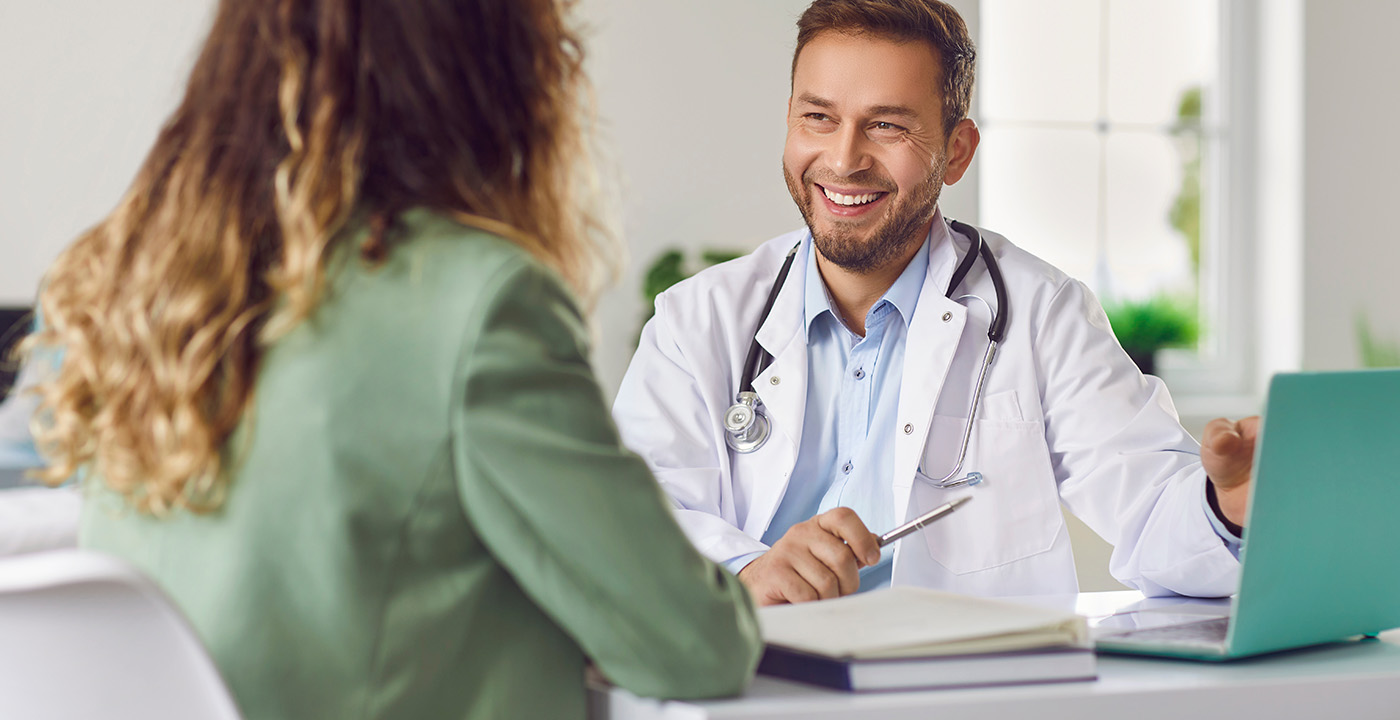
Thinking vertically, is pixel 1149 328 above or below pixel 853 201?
below

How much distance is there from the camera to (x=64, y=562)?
0.57 meters

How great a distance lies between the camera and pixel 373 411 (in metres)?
0.68

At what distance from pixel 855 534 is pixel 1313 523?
1.41 ft

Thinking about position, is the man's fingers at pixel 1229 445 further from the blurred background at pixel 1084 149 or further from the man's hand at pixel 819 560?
the blurred background at pixel 1084 149

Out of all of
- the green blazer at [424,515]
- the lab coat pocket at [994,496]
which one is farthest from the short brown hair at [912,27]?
the green blazer at [424,515]

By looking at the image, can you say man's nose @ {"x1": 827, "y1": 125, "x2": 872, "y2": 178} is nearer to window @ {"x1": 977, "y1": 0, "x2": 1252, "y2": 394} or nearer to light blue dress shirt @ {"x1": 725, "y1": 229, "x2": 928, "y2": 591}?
light blue dress shirt @ {"x1": 725, "y1": 229, "x2": 928, "y2": 591}

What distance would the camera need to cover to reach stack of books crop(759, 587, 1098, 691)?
0.75 meters

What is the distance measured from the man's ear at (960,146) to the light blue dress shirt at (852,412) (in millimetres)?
184

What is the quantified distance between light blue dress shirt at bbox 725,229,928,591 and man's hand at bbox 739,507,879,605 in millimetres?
397

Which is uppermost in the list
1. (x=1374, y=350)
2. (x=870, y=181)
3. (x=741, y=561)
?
(x=870, y=181)

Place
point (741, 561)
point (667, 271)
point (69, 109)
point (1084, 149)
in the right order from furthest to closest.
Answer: point (1084, 149), point (667, 271), point (69, 109), point (741, 561)

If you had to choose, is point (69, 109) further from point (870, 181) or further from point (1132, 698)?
point (1132, 698)

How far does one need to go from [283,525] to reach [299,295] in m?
0.13

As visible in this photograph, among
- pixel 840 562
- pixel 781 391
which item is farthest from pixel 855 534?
pixel 781 391
